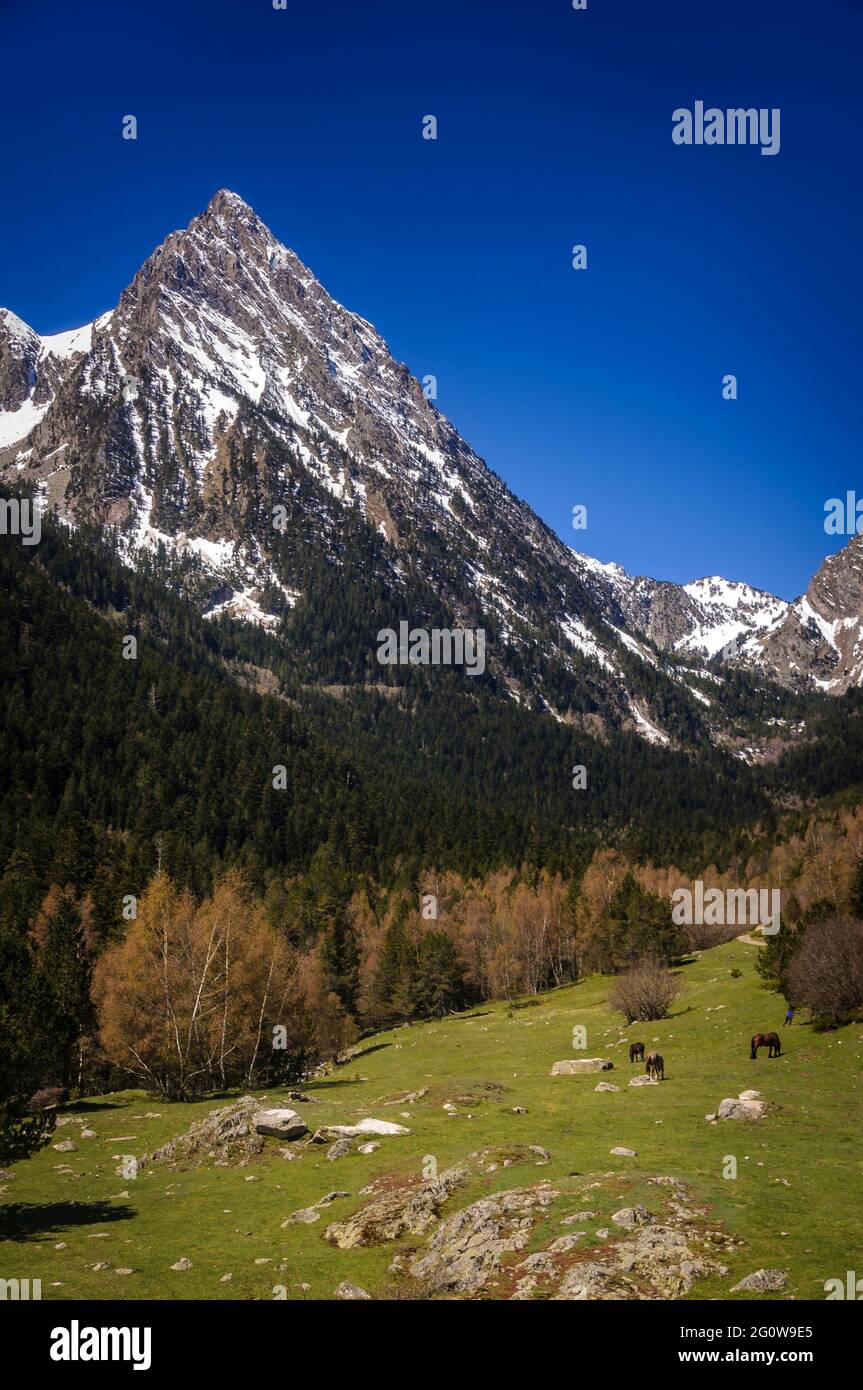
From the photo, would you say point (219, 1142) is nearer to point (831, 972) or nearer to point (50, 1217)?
point (50, 1217)

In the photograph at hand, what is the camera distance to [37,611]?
197m

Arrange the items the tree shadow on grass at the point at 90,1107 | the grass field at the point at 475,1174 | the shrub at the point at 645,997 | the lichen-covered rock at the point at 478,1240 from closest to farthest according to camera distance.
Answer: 1. the lichen-covered rock at the point at 478,1240
2. the grass field at the point at 475,1174
3. the tree shadow on grass at the point at 90,1107
4. the shrub at the point at 645,997

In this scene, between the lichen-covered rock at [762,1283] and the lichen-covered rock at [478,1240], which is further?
the lichen-covered rock at [478,1240]

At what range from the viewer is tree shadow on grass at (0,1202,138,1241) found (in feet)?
71.2

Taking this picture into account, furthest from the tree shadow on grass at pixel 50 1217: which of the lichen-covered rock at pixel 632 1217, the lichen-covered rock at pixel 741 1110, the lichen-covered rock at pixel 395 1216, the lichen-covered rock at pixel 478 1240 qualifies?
the lichen-covered rock at pixel 741 1110

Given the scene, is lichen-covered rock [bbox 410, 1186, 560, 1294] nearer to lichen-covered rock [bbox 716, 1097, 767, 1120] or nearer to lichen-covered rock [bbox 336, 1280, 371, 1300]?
lichen-covered rock [bbox 336, 1280, 371, 1300]

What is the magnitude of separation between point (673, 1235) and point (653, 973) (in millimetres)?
51161

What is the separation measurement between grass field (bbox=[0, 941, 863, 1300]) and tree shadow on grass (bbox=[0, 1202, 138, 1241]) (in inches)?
3.3

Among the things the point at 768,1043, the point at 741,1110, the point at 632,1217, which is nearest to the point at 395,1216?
the point at 632,1217

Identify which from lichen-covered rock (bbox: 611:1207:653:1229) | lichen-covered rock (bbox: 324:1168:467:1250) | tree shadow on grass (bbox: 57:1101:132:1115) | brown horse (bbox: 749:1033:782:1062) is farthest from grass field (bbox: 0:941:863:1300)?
lichen-covered rock (bbox: 611:1207:653:1229)

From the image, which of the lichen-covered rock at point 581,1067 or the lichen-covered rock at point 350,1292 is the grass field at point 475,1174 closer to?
the lichen-covered rock at point 350,1292

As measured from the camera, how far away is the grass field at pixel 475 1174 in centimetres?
1795

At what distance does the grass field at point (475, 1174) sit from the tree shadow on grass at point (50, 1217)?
0.08 meters

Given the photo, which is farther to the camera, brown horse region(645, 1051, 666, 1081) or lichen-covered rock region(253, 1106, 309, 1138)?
brown horse region(645, 1051, 666, 1081)
